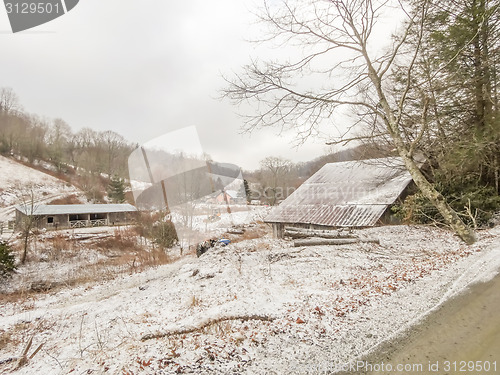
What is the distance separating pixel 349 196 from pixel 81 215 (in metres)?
38.7

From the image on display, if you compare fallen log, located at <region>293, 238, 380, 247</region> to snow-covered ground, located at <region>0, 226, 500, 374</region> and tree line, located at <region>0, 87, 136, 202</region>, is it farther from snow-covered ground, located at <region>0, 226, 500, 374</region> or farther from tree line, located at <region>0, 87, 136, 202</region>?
tree line, located at <region>0, 87, 136, 202</region>

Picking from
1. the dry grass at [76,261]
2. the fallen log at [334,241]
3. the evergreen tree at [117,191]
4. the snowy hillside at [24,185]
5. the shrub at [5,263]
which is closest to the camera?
the fallen log at [334,241]

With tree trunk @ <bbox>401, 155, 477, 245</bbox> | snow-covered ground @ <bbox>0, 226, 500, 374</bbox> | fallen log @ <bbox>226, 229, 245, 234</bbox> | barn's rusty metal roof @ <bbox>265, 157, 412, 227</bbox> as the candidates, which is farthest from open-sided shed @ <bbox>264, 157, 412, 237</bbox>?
fallen log @ <bbox>226, 229, 245, 234</bbox>

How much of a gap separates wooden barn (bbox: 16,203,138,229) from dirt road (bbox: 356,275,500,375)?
35.3m

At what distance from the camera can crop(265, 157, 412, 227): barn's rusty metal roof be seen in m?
13.9

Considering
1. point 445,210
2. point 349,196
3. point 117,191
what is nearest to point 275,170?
point 117,191

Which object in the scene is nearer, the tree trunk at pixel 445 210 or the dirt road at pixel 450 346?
the dirt road at pixel 450 346

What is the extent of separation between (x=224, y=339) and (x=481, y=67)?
13.7m

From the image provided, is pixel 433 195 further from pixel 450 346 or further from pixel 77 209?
pixel 77 209

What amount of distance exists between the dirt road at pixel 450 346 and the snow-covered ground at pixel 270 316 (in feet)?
0.61

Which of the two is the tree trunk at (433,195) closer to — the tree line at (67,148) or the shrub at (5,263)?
the shrub at (5,263)

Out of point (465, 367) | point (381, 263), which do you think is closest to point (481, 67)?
point (381, 263)

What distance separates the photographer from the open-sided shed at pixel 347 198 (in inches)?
547

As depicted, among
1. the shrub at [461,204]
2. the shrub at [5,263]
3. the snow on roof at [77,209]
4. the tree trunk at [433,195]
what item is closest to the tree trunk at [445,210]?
the tree trunk at [433,195]
